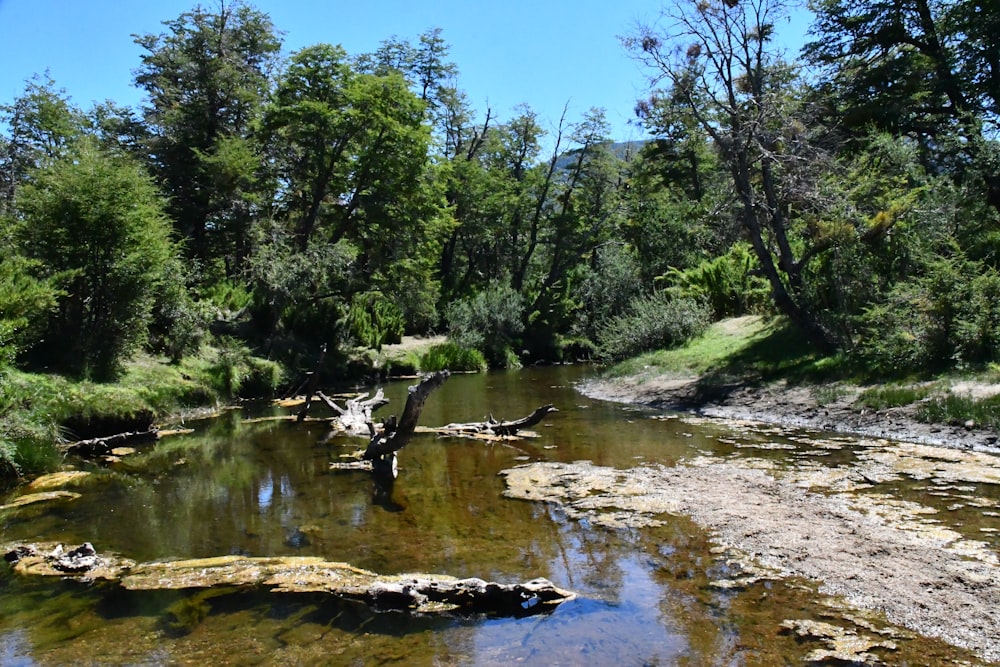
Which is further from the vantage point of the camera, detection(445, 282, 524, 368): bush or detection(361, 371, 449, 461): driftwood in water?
detection(445, 282, 524, 368): bush

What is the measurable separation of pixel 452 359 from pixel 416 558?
78.6 ft

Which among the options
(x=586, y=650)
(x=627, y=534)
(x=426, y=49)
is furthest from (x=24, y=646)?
(x=426, y=49)

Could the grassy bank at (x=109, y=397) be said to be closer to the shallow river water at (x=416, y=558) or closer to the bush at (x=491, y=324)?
the shallow river water at (x=416, y=558)

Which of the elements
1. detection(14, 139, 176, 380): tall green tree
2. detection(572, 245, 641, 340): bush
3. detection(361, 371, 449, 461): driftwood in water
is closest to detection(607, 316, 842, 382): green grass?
detection(572, 245, 641, 340): bush

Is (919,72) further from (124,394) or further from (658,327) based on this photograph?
(124,394)

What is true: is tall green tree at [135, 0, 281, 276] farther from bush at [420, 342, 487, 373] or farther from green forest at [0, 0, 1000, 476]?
bush at [420, 342, 487, 373]

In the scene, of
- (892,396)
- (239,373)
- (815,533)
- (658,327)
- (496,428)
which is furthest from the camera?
(658,327)

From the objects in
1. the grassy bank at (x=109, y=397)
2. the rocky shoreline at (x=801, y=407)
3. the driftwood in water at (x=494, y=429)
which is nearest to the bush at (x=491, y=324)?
the grassy bank at (x=109, y=397)

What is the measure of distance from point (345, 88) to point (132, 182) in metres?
13.7

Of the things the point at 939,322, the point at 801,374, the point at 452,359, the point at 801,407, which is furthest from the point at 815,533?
the point at 452,359

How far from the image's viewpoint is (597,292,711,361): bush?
67.9 feet

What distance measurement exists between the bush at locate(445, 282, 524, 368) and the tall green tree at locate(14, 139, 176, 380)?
56.5ft

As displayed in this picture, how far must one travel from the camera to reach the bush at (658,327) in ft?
67.9

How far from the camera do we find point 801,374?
48.1ft
